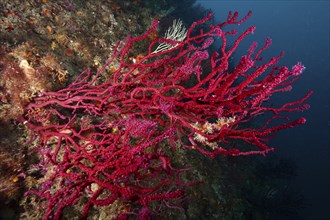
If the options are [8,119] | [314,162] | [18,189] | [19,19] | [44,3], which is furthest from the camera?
[314,162]

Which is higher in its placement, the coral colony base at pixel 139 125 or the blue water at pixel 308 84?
the blue water at pixel 308 84

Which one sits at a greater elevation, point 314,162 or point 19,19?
point 314,162

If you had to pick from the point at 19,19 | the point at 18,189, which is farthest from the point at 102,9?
the point at 18,189

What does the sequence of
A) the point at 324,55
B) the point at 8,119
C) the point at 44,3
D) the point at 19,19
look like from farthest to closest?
1. the point at 324,55
2. the point at 44,3
3. the point at 19,19
4. the point at 8,119

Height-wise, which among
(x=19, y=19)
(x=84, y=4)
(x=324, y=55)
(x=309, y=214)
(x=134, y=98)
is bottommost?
(x=309, y=214)

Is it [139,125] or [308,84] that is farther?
[308,84]

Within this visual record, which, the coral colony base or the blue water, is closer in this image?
the coral colony base

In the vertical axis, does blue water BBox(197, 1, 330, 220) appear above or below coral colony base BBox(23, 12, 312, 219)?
above

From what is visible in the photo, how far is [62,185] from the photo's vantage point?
269 cm

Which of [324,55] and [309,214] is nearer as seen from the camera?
[309,214]

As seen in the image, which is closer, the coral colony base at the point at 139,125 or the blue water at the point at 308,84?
the coral colony base at the point at 139,125

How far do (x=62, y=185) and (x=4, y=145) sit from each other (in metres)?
0.81

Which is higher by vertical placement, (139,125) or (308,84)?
(308,84)

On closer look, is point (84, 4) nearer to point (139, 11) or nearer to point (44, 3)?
point (44, 3)
